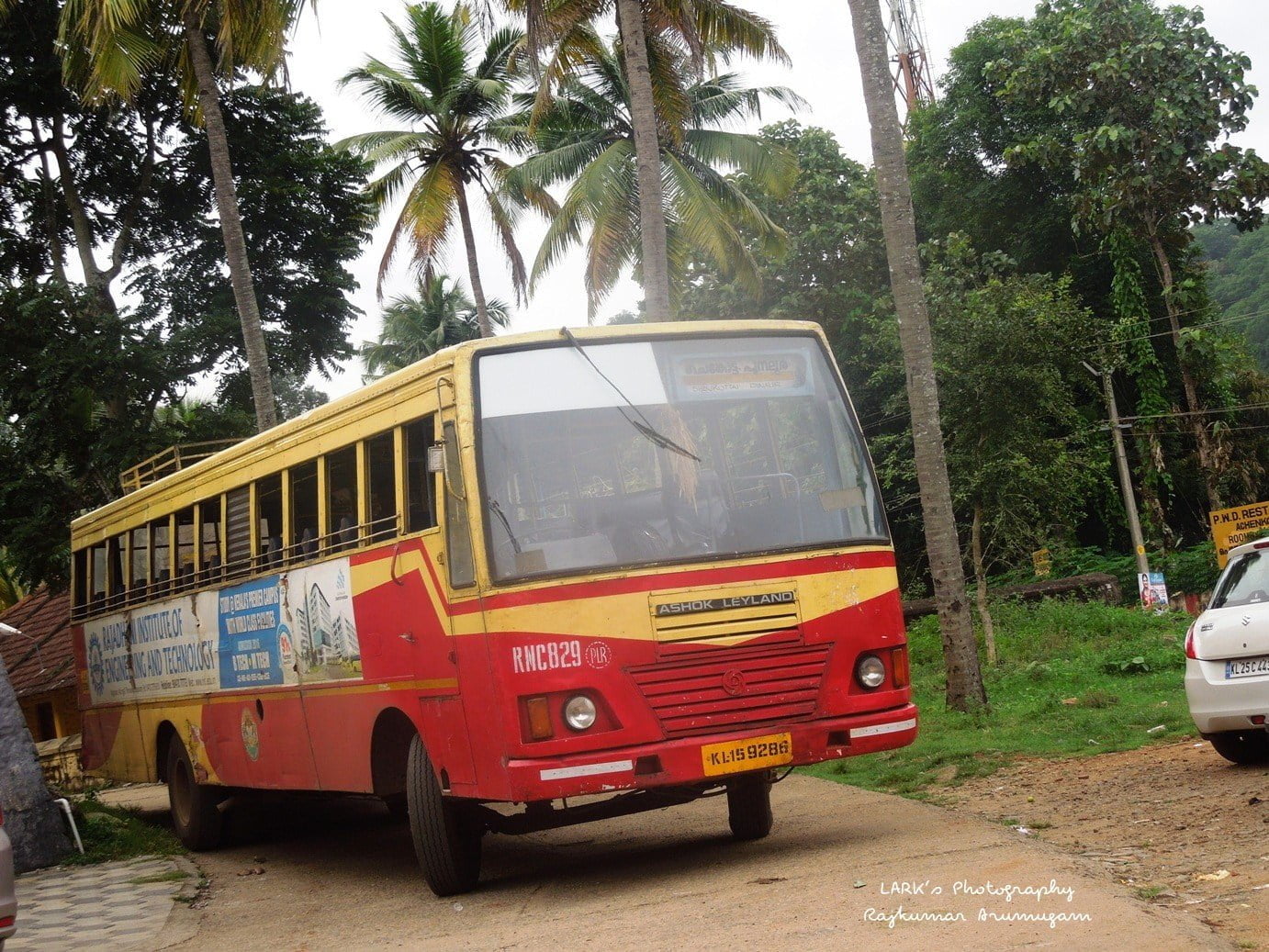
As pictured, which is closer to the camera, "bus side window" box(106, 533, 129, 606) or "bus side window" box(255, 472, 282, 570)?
"bus side window" box(255, 472, 282, 570)

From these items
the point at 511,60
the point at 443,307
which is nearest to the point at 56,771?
the point at 511,60

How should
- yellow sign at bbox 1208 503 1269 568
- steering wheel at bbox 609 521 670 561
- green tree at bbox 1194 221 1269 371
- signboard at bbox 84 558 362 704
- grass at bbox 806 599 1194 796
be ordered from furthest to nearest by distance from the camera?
green tree at bbox 1194 221 1269 371 < yellow sign at bbox 1208 503 1269 568 < grass at bbox 806 599 1194 796 < signboard at bbox 84 558 362 704 < steering wheel at bbox 609 521 670 561

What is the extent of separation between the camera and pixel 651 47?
23641mm

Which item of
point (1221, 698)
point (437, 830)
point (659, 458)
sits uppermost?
point (659, 458)

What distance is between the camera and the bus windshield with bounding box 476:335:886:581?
828 centimetres

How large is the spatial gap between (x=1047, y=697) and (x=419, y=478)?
970 centimetres

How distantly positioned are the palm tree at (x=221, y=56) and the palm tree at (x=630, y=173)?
6.99 meters

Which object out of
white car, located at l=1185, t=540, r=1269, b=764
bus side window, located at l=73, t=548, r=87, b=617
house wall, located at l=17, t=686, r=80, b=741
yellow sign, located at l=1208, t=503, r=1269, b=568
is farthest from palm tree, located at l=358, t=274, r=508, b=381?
white car, located at l=1185, t=540, r=1269, b=764

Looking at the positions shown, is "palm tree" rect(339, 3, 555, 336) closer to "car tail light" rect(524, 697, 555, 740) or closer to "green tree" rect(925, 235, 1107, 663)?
"green tree" rect(925, 235, 1107, 663)

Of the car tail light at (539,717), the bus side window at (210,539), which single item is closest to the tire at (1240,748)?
the car tail light at (539,717)

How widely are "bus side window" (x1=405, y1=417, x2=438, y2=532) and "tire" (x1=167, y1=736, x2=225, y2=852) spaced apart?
5.45 metres

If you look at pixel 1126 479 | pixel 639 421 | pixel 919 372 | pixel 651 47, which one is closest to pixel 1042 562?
pixel 1126 479

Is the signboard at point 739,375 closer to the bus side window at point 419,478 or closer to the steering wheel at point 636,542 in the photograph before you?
the steering wheel at point 636,542

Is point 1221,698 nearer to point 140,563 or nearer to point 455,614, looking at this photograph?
point 455,614
